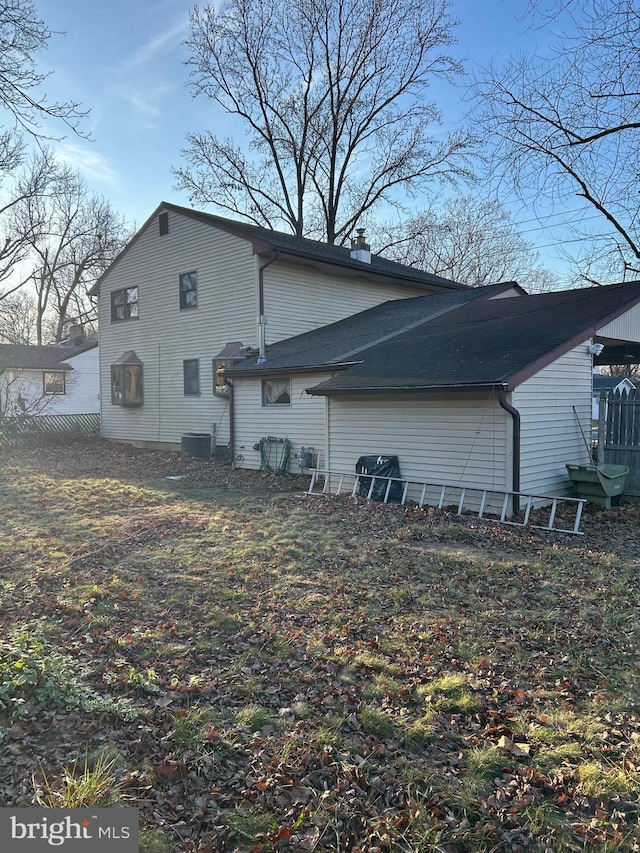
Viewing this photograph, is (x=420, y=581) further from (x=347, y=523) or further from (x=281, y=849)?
(x=281, y=849)

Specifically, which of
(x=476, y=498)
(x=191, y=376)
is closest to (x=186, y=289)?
(x=191, y=376)

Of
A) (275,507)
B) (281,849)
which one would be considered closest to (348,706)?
(281,849)

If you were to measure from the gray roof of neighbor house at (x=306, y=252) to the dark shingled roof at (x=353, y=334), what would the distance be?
4.15 ft

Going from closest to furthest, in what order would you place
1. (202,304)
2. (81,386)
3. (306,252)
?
(306,252)
(202,304)
(81,386)

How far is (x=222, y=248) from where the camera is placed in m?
15.9

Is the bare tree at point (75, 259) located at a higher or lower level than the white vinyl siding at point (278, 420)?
higher

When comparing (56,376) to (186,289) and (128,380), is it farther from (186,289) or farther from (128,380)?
(186,289)

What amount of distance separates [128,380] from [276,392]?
7816mm

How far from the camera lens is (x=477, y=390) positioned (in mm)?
8281

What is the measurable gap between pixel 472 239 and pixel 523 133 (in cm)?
2297

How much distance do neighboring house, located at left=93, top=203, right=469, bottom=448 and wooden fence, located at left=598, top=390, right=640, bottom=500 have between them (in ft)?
24.3

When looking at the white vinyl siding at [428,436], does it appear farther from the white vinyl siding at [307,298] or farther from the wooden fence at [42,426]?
the wooden fence at [42,426]

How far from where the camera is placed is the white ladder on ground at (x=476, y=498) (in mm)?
8023
